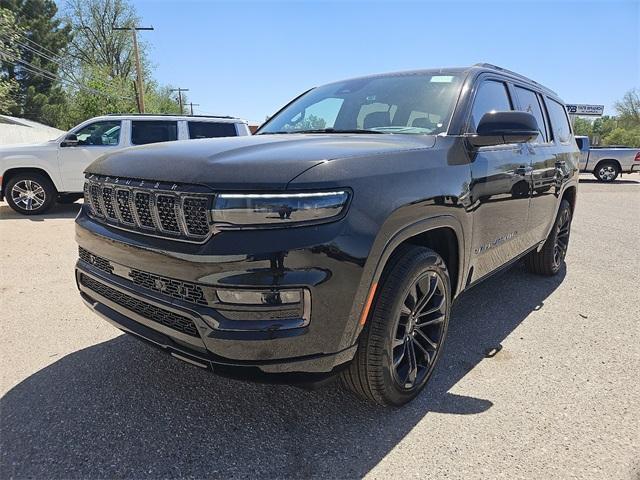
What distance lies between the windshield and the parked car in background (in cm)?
586

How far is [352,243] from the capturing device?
5.99 feet

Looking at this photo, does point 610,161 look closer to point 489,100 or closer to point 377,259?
point 489,100

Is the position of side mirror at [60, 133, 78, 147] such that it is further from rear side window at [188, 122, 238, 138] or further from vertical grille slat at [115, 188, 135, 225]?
vertical grille slat at [115, 188, 135, 225]

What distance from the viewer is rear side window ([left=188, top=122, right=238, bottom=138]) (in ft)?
29.0

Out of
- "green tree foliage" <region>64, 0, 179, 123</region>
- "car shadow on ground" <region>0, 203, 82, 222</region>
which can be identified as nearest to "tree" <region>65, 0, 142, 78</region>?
"green tree foliage" <region>64, 0, 179, 123</region>

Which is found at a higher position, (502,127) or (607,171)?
(502,127)

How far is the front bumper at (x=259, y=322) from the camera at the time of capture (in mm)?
1725

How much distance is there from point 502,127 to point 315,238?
4.99 ft

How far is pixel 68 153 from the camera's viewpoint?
8.61 meters

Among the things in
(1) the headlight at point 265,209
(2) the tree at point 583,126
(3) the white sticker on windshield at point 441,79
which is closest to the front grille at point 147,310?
(1) the headlight at point 265,209

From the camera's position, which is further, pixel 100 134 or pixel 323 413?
pixel 100 134

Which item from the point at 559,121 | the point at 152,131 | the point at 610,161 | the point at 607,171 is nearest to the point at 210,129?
the point at 152,131

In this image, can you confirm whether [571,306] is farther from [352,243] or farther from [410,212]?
[352,243]

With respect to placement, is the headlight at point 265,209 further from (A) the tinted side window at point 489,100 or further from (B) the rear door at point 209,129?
(B) the rear door at point 209,129
